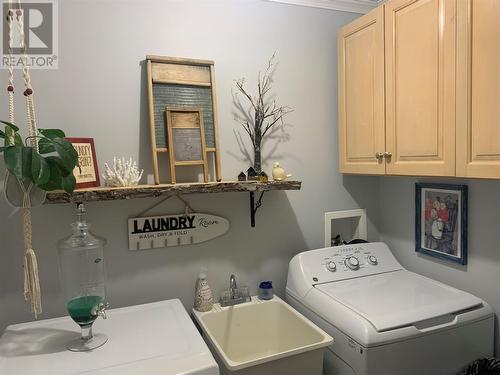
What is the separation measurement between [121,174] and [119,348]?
28.2 inches

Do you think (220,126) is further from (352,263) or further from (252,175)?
(352,263)

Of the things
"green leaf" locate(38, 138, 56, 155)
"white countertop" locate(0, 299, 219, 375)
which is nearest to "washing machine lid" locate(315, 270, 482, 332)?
"white countertop" locate(0, 299, 219, 375)

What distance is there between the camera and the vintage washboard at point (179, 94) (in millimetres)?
1680

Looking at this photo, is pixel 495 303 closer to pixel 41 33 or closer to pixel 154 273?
pixel 154 273

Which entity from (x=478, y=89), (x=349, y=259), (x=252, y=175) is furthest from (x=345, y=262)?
(x=478, y=89)

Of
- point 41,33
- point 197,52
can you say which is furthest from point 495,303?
point 41,33

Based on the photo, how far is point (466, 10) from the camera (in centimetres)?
134

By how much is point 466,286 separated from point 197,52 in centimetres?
177

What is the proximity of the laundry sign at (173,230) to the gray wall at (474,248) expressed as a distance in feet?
3.51

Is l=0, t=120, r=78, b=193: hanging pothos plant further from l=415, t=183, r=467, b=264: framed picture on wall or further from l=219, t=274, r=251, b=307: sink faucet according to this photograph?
l=415, t=183, r=467, b=264: framed picture on wall

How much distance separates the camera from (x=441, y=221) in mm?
1859

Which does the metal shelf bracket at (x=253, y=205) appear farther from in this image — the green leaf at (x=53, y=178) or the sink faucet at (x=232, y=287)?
the green leaf at (x=53, y=178)

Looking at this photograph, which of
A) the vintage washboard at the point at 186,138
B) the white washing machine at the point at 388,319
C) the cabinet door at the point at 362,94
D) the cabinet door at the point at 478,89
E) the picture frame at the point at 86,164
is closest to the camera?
the cabinet door at the point at 478,89

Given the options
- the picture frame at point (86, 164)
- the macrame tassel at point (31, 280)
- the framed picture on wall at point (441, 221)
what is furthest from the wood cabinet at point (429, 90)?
the macrame tassel at point (31, 280)
